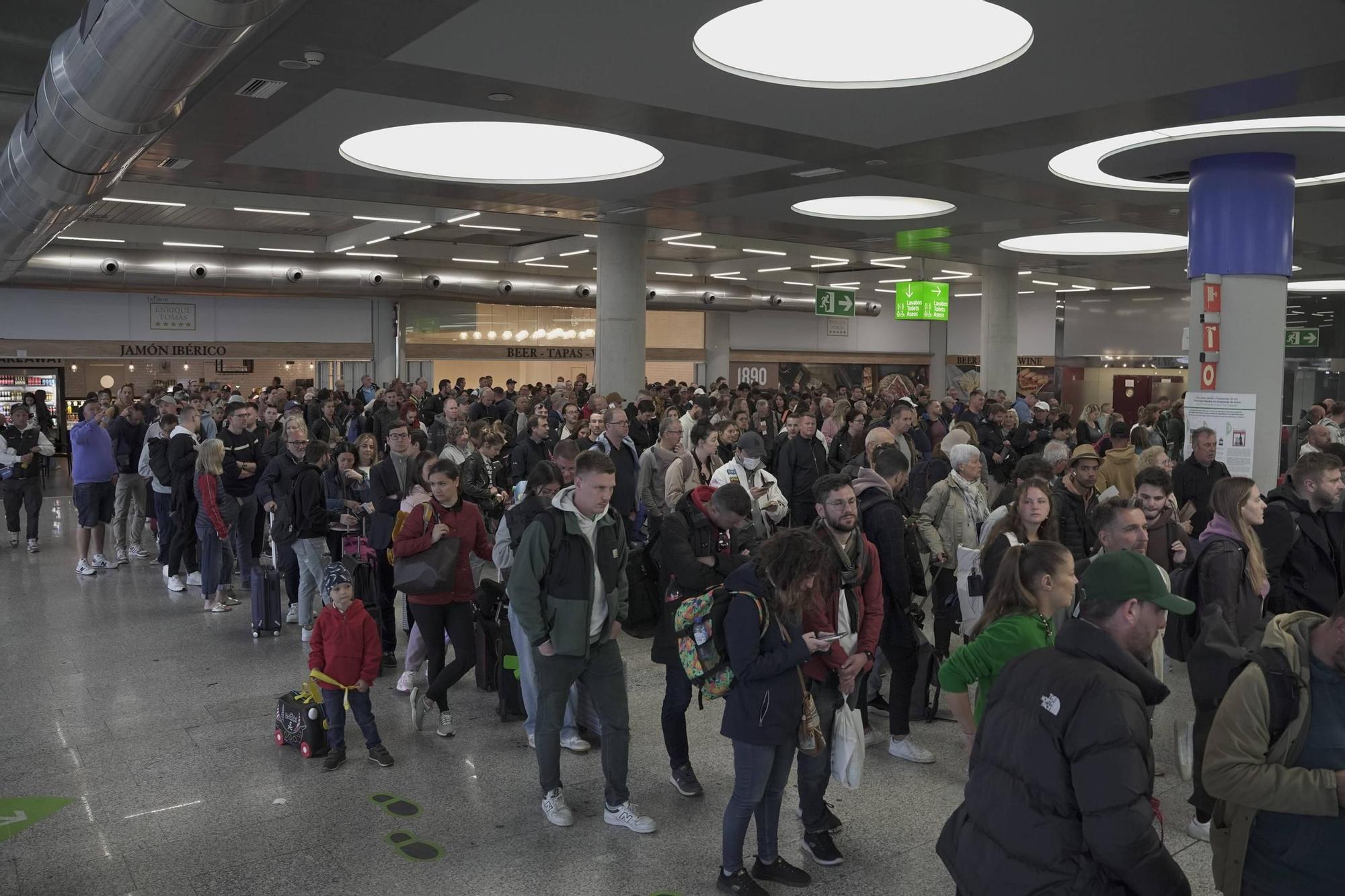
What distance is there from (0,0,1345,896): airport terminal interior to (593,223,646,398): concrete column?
0.68 meters

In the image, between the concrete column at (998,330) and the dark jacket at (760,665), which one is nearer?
the dark jacket at (760,665)

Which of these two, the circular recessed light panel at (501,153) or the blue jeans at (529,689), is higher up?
the circular recessed light panel at (501,153)

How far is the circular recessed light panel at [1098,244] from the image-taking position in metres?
19.0

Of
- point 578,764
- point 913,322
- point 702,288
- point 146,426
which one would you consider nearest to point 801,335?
point 913,322

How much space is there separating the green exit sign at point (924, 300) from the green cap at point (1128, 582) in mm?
21550

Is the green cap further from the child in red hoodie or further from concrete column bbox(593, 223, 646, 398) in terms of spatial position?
concrete column bbox(593, 223, 646, 398)

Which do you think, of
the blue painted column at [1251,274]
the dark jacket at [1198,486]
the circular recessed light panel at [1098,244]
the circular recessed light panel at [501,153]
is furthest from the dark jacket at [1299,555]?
the circular recessed light panel at [1098,244]

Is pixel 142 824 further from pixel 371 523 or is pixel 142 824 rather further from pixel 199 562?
pixel 199 562

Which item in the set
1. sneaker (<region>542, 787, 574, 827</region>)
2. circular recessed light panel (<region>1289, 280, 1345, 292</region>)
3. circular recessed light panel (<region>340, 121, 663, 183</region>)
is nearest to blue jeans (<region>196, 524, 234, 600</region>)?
circular recessed light panel (<region>340, 121, 663, 183</region>)

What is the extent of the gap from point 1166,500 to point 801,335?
30.2m

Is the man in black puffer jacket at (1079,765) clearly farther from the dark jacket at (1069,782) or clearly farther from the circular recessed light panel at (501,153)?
the circular recessed light panel at (501,153)

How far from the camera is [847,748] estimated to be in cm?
455

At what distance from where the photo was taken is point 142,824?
5.12 metres

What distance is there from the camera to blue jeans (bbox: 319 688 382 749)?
5879 millimetres
